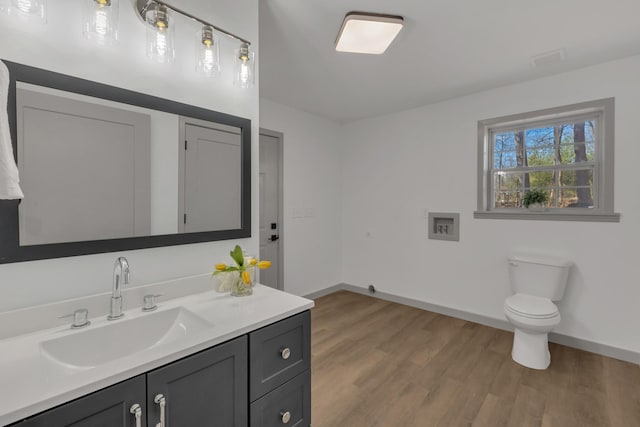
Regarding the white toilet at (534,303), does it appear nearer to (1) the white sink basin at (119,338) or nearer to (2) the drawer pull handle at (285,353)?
(2) the drawer pull handle at (285,353)

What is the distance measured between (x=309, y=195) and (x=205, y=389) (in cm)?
293

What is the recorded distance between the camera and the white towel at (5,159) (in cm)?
90

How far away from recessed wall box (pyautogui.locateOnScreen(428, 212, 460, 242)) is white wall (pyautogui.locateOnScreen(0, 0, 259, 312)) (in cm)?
234

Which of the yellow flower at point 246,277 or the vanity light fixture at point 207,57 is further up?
the vanity light fixture at point 207,57

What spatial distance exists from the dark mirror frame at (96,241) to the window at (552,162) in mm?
2547

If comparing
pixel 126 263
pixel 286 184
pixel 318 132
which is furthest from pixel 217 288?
pixel 318 132

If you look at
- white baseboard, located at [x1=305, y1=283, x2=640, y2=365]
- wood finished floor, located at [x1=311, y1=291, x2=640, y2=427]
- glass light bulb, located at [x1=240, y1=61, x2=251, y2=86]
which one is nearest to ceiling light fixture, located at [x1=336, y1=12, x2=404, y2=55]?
glass light bulb, located at [x1=240, y1=61, x2=251, y2=86]

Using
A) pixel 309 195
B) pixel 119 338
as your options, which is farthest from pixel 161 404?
pixel 309 195

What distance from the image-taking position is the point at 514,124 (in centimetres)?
288

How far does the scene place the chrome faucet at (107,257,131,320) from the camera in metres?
1.17

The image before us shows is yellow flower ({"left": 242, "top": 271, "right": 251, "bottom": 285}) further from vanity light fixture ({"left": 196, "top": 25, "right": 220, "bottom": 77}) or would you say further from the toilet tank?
the toilet tank

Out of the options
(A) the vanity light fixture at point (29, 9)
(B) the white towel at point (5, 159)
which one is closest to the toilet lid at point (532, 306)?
(B) the white towel at point (5, 159)

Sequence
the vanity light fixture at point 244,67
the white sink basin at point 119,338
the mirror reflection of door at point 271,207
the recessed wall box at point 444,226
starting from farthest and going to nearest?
the mirror reflection of door at point 271,207 → the recessed wall box at point 444,226 → the vanity light fixture at point 244,67 → the white sink basin at point 119,338

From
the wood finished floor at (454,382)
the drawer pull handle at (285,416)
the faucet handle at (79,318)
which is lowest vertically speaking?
the wood finished floor at (454,382)
